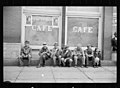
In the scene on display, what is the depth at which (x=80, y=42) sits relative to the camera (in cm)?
582

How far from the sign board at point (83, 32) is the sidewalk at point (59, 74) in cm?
70

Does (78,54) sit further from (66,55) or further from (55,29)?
(55,29)

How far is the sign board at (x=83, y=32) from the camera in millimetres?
5664

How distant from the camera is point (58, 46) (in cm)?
614

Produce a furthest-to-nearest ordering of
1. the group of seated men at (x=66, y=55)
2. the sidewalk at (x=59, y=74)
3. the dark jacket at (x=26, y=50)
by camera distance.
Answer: the dark jacket at (x=26, y=50), the group of seated men at (x=66, y=55), the sidewalk at (x=59, y=74)

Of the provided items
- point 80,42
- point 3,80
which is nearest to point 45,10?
point 80,42

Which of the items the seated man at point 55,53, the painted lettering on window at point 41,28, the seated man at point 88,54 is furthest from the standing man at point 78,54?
the painted lettering on window at point 41,28

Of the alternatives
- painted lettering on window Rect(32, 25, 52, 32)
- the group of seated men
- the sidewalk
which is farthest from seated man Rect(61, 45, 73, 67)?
painted lettering on window Rect(32, 25, 52, 32)

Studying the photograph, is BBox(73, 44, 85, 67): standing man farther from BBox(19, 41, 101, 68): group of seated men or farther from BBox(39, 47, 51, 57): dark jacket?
BBox(39, 47, 51, 57): dark jacket

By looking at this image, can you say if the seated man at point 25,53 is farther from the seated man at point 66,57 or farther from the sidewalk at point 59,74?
the seated man at point 66,57

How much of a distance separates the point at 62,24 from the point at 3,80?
2.53 m

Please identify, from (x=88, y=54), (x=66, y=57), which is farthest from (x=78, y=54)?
(x=66, y=57)

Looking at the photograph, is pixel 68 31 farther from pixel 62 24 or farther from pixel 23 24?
pixel 23 24

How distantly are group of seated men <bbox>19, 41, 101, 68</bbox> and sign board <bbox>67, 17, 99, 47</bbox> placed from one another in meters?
0.15
